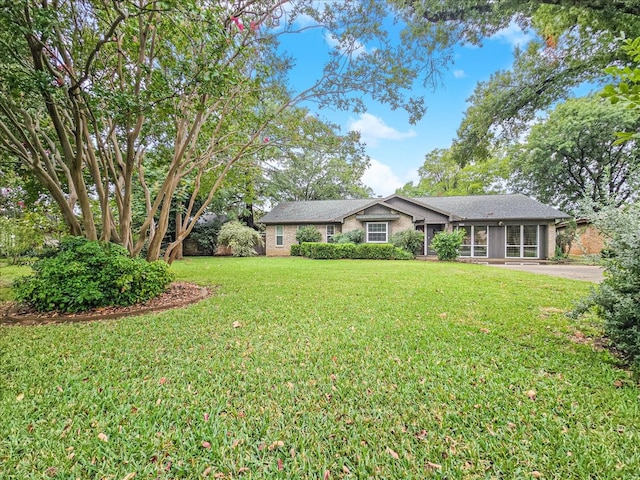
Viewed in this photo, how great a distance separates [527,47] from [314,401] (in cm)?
1073

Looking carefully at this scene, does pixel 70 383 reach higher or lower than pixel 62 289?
lower

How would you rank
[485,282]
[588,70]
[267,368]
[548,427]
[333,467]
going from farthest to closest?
[485,282], [588,70], [267,368], [548,427], [333,467]

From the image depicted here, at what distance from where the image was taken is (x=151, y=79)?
4391 mm

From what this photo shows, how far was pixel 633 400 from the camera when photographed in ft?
7.52

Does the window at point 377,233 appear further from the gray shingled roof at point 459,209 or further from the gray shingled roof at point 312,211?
the gray shingled roof at point 312,211

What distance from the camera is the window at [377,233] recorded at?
18.2m

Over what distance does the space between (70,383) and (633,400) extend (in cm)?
511

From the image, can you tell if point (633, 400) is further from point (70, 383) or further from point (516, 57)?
point (516, 57)

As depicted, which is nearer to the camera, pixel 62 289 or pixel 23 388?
pixel 23 388

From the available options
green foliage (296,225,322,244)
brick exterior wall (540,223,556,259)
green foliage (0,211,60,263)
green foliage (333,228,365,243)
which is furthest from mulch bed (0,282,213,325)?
brick exterior wall (540,223,556,259)

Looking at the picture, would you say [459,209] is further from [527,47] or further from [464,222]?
[527,47]

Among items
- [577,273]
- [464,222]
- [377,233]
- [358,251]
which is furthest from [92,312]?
[464,222]

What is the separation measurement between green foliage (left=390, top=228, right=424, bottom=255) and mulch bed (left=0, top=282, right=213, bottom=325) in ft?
42.7

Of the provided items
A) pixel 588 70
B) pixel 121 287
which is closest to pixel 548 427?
pixel 121 287
